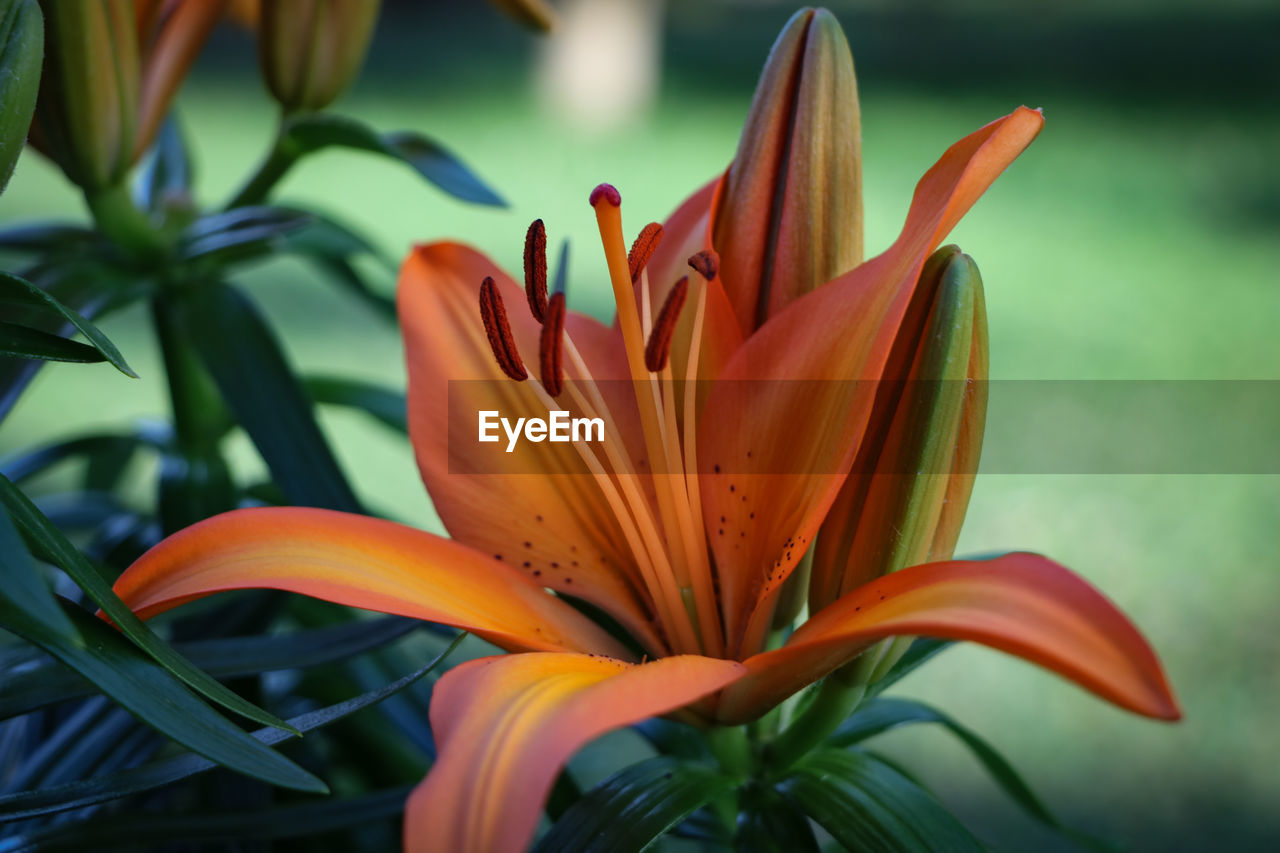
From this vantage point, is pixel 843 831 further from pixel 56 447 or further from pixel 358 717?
pixel 56 447

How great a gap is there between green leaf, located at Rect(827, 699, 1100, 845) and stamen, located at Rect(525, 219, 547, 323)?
0.62 ft

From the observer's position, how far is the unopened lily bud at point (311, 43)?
0.48 metres

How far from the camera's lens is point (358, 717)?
0.59 m

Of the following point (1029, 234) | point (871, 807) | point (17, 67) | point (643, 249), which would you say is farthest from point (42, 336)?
point (1029, 234)

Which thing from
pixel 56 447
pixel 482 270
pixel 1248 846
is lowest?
pixel 1248 846

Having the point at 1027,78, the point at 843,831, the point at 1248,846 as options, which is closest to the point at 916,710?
the point at 843,831

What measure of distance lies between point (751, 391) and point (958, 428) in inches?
2.8

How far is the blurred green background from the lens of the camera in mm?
1168

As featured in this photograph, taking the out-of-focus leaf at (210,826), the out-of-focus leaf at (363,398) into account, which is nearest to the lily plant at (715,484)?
the out-of-focus leaf at (210,826)

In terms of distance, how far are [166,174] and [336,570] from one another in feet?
1.21

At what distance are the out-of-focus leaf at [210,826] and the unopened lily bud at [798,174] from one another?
0.24 metres

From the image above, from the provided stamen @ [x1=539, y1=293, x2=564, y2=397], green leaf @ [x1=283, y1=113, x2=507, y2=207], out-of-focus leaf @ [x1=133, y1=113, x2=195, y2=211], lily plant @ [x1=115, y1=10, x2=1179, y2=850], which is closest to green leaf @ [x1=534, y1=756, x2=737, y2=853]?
lily plant @ [x1=115, y1=10, x2=1179, y2=850]

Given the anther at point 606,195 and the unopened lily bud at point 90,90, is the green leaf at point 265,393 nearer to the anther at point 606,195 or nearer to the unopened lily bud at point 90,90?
the unopened lily bud at point 90,90
